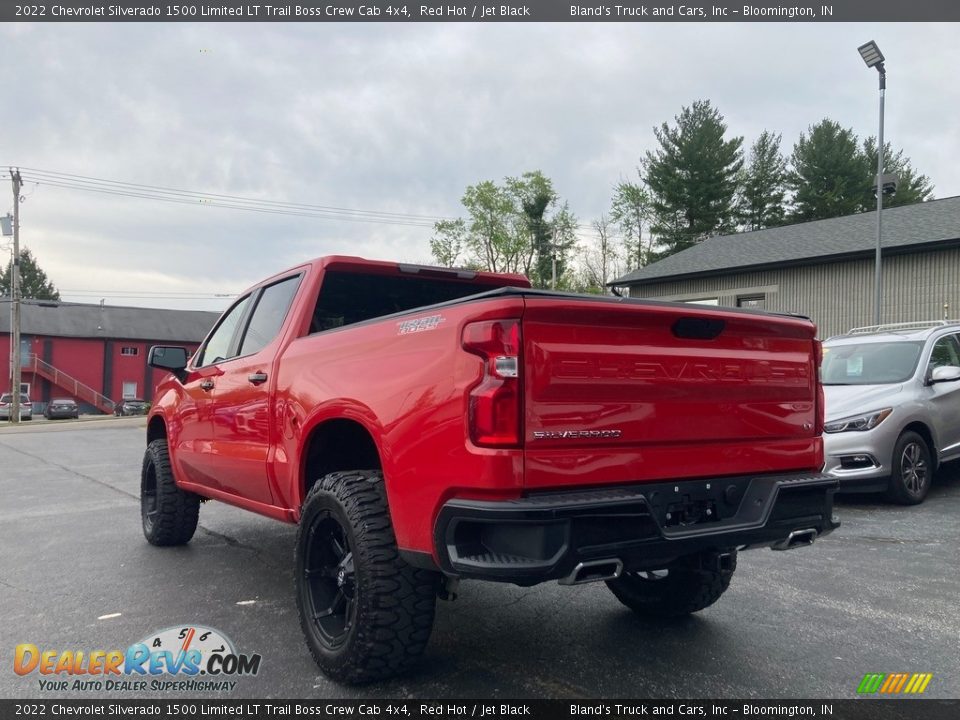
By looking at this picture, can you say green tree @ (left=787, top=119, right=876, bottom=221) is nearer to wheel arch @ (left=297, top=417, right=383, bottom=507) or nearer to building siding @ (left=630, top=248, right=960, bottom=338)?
building siding @ (left=630, top=248, right=960, bottom=338)

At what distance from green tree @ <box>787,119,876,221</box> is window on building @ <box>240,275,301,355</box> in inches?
1893

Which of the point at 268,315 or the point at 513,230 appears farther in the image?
the point at 513,230

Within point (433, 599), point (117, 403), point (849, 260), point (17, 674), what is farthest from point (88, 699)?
point (117, 403)

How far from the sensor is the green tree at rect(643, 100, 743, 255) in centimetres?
4875

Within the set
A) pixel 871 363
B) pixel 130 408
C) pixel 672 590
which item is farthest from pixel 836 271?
pixel 130 408

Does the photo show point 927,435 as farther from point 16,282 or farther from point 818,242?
point 16,282

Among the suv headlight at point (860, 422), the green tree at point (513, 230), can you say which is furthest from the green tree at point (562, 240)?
the suv headlight at point (860, 422)

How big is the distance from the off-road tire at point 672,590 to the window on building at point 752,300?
2022 cm

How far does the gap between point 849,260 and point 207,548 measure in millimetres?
19885

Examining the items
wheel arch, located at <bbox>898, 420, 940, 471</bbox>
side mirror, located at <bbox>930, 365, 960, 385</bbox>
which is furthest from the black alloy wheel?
side mirror, located at <bbox>930, 365, 960, 385</bbox>

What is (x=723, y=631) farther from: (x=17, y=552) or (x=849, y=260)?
(x=849, y=260)

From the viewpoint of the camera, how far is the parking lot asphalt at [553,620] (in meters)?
3.29

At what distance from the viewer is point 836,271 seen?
69.6 ft

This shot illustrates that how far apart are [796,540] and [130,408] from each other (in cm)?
5287
